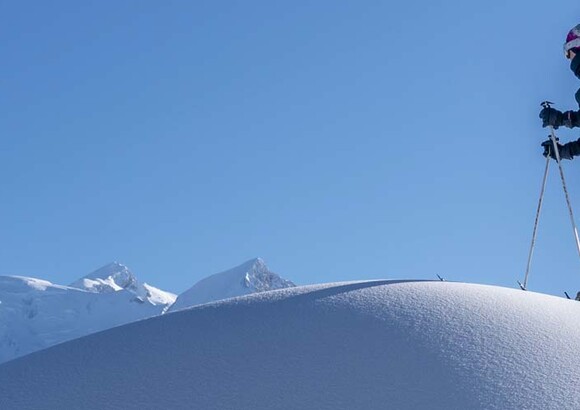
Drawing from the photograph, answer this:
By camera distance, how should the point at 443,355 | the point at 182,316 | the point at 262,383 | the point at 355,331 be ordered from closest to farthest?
the point at 262,383 → the point at 443,355 → the point at 355,331 → the point at 182,316

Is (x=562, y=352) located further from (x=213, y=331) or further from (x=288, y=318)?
(x=213, y=331)

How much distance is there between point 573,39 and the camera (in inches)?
565

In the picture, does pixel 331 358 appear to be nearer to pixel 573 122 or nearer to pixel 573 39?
pixel 573 122

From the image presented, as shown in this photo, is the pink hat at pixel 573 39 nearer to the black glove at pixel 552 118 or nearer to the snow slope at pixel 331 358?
the black glove at pixel 552 118

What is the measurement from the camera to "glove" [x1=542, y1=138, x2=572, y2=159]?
15.5m

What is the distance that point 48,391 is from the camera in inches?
417

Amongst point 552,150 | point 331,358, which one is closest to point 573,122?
point 552,150

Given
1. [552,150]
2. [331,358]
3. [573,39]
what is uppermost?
[573,39]

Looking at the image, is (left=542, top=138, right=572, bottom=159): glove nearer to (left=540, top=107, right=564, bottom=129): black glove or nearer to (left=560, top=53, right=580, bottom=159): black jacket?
(left=560, top=53, right=580, bottom=159): black jacket

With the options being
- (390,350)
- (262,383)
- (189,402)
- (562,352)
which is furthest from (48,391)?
(562,352)

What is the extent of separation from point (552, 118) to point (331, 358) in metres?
6.79

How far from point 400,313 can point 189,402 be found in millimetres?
3722

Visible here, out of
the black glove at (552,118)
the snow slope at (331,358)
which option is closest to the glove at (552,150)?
the black glove at (552,118)

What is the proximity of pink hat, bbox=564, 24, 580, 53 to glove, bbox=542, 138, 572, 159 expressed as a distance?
1859 millimetres
